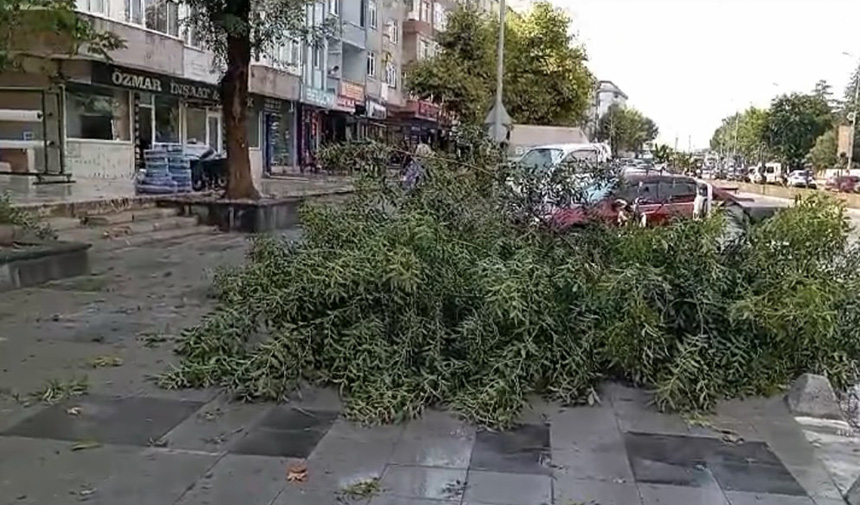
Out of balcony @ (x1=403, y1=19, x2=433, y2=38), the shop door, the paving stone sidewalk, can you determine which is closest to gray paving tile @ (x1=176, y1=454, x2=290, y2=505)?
the paving stone sidewalk

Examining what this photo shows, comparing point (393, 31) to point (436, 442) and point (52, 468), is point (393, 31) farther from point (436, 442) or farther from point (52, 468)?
point (52, 468)

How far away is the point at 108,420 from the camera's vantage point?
504 centimetres

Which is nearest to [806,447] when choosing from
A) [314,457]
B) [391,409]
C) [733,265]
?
[733,265]

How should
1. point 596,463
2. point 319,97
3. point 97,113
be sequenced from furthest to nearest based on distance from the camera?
point 319,97 < point 97,113 < point 596,463

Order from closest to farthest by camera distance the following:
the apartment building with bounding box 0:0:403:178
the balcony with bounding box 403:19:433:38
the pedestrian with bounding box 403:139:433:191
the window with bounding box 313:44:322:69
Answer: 1. the pedestrian with bounding box 403:139:433:191
2. the apartment building with bounding box 0:0:403:178
3. the window with bounding box 313:44:322:69
4. the balcony with bounding box 403:19:433:38

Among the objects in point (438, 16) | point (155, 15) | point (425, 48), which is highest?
point (438, 16)

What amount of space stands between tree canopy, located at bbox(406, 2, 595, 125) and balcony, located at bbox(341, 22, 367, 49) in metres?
3.80

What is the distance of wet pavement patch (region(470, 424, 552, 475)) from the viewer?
14.9 ft

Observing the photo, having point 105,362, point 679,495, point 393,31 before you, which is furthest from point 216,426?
point 393,31

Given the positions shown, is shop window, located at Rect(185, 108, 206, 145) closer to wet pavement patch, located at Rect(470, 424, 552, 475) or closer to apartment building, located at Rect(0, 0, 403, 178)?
apartment building, located at Rect(0, 0, 403, 178)

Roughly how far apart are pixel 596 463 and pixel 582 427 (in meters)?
0.61

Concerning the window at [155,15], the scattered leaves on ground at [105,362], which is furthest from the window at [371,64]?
the scattered leaves on ground at [105,362]

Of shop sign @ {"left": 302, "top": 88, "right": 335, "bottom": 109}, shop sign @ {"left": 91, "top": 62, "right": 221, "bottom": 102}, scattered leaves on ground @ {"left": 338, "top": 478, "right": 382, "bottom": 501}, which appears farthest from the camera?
shop sign @ {"left": 302, "top": 88, "right": 335, "bottom": 109}

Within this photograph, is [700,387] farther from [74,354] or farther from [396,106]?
[396,106]
